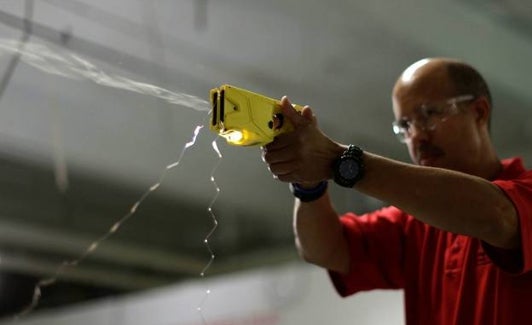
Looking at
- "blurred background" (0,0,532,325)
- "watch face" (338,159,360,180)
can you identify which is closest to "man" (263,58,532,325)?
"watch face" (338,159,360,180)

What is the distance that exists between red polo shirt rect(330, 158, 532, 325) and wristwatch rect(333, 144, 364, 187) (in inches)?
8.3

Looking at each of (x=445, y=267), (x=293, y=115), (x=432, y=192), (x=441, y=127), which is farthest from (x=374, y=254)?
(x=293, y=115)

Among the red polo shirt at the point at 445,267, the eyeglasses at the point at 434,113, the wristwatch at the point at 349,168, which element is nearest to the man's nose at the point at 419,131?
the eyeglasses at the point at 434,113

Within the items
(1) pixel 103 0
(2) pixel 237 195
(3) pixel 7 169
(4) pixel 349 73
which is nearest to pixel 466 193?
(1) pixel 103 0

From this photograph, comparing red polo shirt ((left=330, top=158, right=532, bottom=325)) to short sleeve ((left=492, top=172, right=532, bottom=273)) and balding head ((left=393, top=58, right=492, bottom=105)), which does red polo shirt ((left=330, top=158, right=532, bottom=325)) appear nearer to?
short sleeve ((left=492, top=172, right=532, bottom=273))

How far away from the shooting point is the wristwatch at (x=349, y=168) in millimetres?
785

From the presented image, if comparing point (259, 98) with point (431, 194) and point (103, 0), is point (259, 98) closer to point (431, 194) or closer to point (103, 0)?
point (431, 194)

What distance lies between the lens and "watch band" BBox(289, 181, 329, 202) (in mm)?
1035

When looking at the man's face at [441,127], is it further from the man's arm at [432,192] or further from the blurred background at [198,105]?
the blurred background at [198,105]

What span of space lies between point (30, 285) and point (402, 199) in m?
3.62

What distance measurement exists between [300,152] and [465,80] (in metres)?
0.44

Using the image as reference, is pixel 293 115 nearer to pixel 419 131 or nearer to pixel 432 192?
pixel 432 192

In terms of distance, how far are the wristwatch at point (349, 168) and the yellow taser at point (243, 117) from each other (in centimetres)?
9

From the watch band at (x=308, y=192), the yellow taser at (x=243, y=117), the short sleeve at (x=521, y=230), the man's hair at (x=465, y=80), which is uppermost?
the man's hair at (x=465, y=80)
